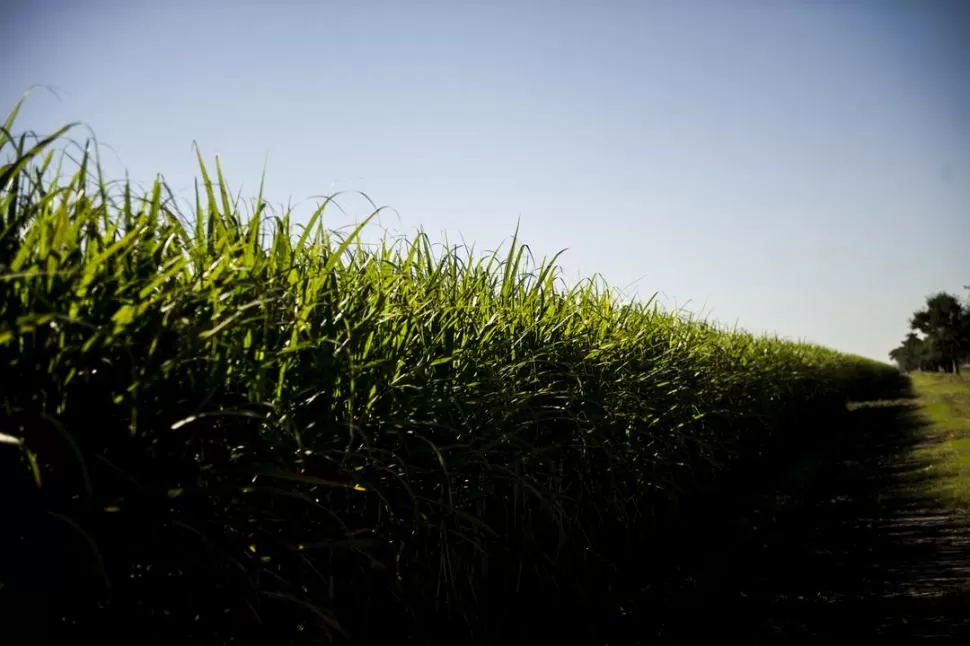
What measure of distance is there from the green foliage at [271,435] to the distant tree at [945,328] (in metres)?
75.6

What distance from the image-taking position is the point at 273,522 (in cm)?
199

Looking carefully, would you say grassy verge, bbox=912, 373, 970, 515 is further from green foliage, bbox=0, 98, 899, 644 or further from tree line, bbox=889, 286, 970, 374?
tree line, bbox=889, 286, 970, 374

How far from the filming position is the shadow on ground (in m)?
3.33

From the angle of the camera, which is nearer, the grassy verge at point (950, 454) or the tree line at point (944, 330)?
the grassy verge at point (950, 454)

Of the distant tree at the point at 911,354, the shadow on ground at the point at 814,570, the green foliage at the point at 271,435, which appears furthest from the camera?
the distant tree at the point at 911,354

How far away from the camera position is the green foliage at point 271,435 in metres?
1.57

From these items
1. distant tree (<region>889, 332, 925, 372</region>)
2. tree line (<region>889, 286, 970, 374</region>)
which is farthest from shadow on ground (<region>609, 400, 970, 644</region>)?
distant tree (<region>889, 332, 925, 372</region>)

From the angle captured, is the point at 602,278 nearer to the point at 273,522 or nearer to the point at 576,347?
the point at 576,347

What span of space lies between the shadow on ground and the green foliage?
471 mm

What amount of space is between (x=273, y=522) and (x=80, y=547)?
0.52 meters

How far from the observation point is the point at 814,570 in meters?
4.37

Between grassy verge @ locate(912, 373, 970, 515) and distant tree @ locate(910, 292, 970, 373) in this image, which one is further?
distant tree @ locate(910, 292, 970, 373)

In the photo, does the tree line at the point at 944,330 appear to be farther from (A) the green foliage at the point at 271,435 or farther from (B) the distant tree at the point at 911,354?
(A) the green foliage at the point at 271,435

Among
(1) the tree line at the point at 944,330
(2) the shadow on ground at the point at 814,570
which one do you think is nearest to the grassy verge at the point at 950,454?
(2) the shadow on ground at the point at 814,570
